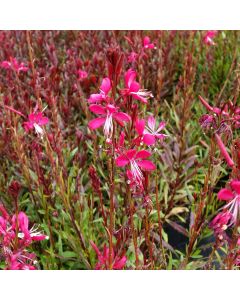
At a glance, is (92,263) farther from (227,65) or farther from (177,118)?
(227,65)

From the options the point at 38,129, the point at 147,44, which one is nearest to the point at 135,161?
the point at 38,129

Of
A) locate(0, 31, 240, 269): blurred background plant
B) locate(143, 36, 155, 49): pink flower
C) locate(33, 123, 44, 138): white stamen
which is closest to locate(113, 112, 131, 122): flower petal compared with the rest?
locate(0, 31, 240, 269): blurred background plant

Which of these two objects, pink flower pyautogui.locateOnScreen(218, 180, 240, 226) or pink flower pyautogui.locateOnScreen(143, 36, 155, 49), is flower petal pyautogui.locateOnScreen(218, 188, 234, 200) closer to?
pink flower pyautogui.locateOnScreen(218, 180, 240, 226)

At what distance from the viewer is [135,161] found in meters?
1.01

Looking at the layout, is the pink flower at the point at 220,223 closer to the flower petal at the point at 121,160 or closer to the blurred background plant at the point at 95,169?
the blurred background plant at the point at 95,169

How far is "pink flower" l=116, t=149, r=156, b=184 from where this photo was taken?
99cm

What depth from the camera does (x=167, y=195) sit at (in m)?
2.42

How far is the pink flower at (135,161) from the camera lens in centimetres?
99

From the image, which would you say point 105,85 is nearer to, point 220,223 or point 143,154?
point 143,154

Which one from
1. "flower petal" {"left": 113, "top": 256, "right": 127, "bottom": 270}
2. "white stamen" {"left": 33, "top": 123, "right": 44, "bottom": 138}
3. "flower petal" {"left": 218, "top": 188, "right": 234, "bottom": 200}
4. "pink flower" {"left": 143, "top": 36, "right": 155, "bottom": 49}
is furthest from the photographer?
"pink flower" {"left": 143, "top": 36, "right": 155, "bottom": 49}

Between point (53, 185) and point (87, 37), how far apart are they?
60.7 inches

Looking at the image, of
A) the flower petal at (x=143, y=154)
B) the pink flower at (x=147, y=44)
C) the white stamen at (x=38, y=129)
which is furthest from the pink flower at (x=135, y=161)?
the pink flower at (x=147, y=44)

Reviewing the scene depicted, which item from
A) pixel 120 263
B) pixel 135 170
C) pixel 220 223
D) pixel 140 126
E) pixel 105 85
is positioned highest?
pixel 105 85

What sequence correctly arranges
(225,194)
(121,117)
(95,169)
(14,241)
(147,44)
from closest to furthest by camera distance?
(225,194) → (121,117) → (14,241) → (95,169) → (147,44)
